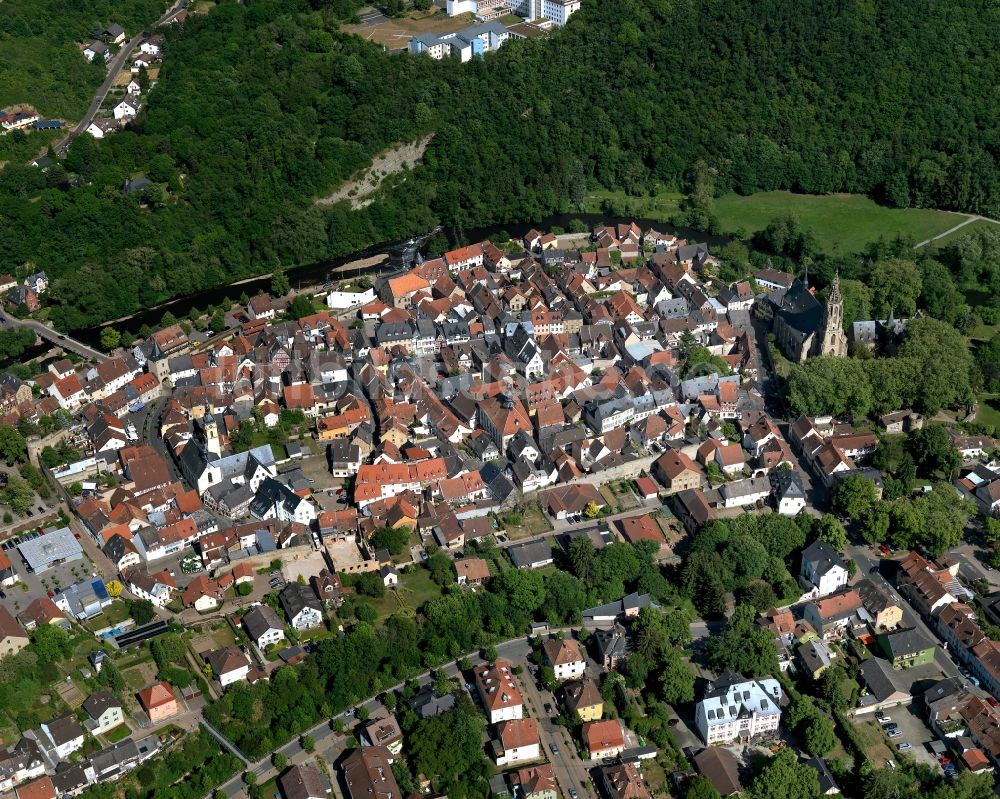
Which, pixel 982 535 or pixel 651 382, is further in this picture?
pixel 651 382

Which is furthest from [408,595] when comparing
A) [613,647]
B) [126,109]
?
[126,109]

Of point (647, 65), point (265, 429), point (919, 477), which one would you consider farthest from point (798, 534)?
point (647, 65)

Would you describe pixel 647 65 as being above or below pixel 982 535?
above

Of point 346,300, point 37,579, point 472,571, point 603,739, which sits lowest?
point 603,739

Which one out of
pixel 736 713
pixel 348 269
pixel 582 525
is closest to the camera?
pixel 736 713

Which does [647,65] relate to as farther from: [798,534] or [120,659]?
[120,659]

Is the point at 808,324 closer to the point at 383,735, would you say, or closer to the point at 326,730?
the point at 383,735
